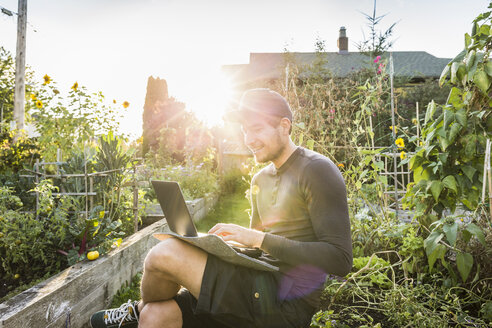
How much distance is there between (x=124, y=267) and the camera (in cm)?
264

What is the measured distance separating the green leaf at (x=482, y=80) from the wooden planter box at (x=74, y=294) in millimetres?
2634

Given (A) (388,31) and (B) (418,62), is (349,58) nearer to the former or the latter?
(B) (418,62)

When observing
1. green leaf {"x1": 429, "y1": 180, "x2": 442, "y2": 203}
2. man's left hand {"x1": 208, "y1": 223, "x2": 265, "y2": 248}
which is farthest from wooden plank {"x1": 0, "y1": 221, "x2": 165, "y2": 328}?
green leaf {"x1": 429, "y1": 180, "x2": 442, "y2": 203}

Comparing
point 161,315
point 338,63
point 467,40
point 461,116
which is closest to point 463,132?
point 461,116

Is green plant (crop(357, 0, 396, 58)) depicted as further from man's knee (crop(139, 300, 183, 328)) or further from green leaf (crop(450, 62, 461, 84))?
man's knee (crop(139, 300, 183, 328))

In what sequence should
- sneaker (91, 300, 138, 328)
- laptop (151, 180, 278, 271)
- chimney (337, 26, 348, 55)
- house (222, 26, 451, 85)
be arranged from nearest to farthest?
laptop (151, 180, 278, 271), sneaker (91, 300, 138, 328), house (222, 26, 451, 85), chimney (337, 26, 348, 55)

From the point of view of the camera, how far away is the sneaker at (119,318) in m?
1.68

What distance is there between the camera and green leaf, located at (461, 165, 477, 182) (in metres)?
1.92

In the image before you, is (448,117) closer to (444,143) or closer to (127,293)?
(444,143)

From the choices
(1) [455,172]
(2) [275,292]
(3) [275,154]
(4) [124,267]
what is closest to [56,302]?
(4) [124,267]

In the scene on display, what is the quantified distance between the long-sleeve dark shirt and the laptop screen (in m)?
0.38

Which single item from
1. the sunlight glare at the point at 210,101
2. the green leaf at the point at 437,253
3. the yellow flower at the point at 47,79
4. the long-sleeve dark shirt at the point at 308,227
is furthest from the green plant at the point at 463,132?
the sunlight glare at the point at 210,101

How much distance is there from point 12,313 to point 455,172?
259cm

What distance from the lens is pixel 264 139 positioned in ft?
5.40
